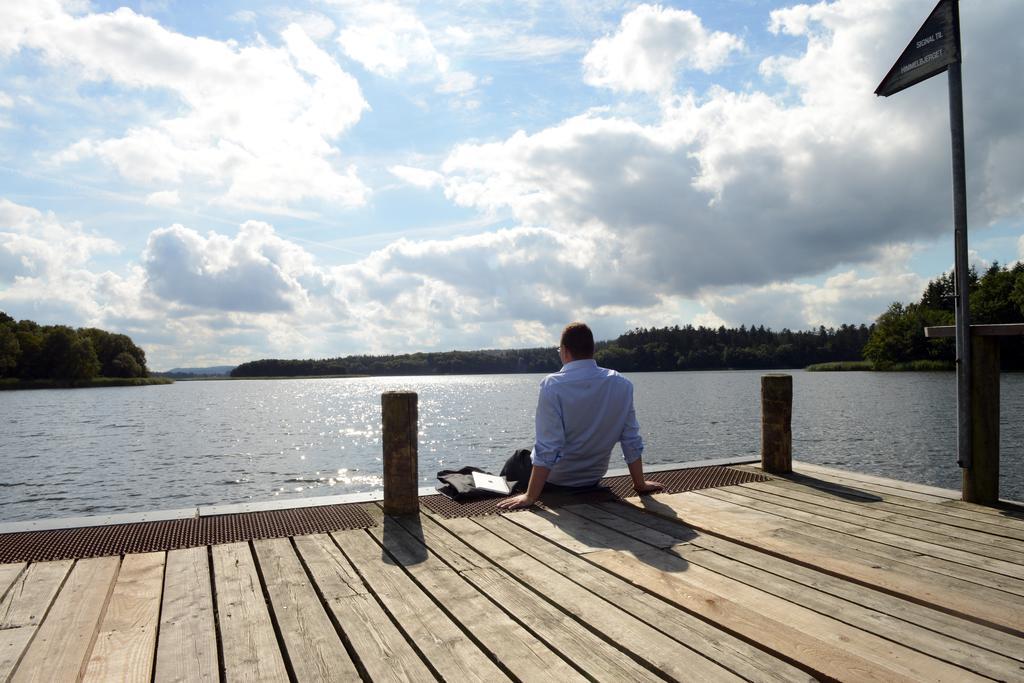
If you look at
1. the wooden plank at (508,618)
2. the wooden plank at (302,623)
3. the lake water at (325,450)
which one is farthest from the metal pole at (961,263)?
the lake water at (325,450)

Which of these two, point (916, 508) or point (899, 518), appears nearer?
point (899, 518)

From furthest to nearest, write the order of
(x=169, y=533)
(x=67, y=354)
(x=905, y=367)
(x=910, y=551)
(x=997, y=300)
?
(x=905, y=367)
(x=67, y=354)
(x=997, y=300)
(x=169, y=533)
(x=910, y=551)

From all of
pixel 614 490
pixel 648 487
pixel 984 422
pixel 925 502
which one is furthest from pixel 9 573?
pixel 984 422

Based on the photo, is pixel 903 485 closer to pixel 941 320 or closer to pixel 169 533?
pixel 169 533

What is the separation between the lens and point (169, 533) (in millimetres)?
4625

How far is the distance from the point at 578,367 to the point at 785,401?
2.76 meters

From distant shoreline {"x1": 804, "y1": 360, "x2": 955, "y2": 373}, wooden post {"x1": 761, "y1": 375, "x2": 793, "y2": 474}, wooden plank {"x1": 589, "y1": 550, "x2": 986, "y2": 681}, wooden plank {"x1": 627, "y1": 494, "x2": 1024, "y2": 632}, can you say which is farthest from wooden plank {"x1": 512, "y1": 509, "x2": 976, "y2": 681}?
distant shoreline {"x1": 804, "y1": 360, "x2": 955, "y2": 373}

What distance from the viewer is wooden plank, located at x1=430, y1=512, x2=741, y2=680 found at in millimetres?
2473

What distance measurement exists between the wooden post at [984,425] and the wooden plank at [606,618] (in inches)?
157

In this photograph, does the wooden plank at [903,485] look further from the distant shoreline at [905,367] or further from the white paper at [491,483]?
the distant shoreline at [905,367]

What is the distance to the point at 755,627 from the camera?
2828 millimetres

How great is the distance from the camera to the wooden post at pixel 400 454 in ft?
16.8

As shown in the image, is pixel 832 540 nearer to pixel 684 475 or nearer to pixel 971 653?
pixel 971 653

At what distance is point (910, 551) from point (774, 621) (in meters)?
1.67
